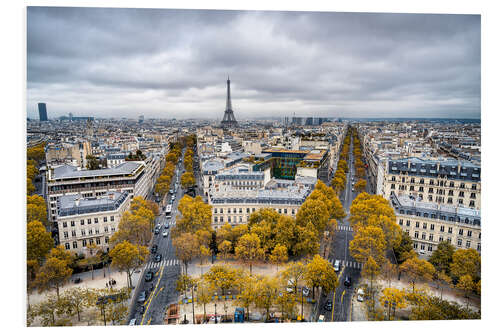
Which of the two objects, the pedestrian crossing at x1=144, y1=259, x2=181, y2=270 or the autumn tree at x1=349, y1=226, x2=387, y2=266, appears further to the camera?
the pedestrian crossing at x1=144, y1=259, x2=181, y2=270

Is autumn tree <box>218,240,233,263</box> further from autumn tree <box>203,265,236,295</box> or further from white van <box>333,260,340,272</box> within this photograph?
white van <box>333,260,340,272</box>

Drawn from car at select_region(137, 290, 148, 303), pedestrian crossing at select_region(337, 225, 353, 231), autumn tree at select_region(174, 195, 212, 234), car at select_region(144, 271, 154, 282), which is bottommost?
car at select_region(137, 290, 148, 303)

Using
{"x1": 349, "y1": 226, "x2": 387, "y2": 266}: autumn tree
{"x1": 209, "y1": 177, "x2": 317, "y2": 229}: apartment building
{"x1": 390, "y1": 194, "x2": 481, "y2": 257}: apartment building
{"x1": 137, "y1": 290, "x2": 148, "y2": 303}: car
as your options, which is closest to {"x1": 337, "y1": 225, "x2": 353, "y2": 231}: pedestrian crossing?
{"x1": 209, "y1": 177, "x2": 317, "y2": 229}: apartment building

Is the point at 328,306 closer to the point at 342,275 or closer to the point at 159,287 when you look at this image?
the point at 342,275

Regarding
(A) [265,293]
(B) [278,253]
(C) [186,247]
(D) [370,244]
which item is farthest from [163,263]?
(D) [370,244]

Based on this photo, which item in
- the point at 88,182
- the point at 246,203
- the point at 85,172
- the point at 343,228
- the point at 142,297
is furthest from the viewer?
the point at 85,172

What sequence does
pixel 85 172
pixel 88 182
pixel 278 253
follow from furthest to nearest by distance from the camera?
1. pixel 85 172
2. pixel 88 182
3. pixel 278 253

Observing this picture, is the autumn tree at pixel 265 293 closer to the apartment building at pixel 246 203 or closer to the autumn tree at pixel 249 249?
the autumn tree at pixel 249 249
